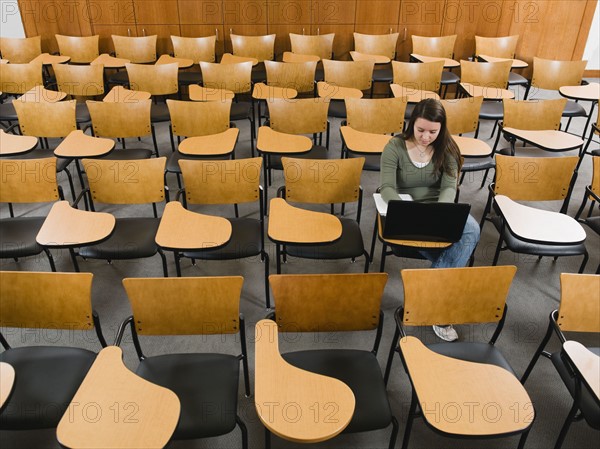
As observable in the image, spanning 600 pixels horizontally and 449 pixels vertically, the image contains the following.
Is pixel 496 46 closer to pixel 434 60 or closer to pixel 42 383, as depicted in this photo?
pixel 434 60

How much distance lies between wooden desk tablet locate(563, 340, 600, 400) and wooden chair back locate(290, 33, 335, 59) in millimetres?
4879

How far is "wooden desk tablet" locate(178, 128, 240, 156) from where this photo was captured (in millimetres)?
3480

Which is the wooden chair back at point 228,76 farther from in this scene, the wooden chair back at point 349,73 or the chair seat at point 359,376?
the chair seat at point 359,376

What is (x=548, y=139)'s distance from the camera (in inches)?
154

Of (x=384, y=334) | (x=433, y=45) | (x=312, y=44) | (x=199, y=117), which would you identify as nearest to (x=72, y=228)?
(x=199, y=117)

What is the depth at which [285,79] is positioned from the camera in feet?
16.2

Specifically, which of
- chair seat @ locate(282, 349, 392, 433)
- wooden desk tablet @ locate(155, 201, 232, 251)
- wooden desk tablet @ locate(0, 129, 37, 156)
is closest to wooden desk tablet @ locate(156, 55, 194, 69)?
wooden desk tablet @ locate(0, 129, 37, 156)

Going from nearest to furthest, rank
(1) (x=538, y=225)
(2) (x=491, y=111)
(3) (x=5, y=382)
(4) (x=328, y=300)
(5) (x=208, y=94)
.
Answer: (3) (x=5, y=382)
(4) (x=328, y=300)
(1) (x=538, y=225)
(5) (x=208, y=94)
(2) (x=491, y=111)

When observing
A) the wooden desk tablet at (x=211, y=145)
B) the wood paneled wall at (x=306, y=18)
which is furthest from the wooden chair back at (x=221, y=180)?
the wood paneled wall at (x=306, y=18)

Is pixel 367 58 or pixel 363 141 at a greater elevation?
pixel 367 58

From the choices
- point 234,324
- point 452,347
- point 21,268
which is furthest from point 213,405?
point 21,268

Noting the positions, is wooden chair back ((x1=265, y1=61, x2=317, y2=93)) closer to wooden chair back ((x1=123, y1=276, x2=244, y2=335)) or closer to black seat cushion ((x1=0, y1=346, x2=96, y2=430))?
wooden chair back ((x1=123, y1=276, x2=244, y2=335))

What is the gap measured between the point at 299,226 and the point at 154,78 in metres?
2.99

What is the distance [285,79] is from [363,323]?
3.36 m
